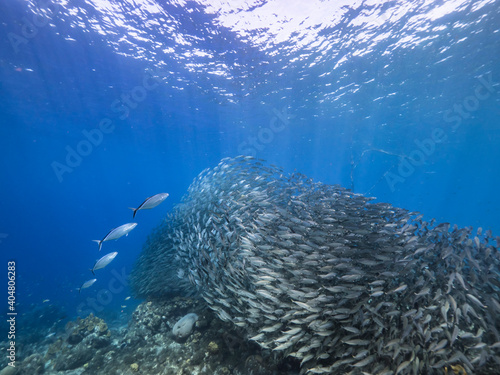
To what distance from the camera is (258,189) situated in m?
8.89

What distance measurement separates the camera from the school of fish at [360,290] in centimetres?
331

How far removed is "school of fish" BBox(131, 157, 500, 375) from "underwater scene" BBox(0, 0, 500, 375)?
0.04 meters

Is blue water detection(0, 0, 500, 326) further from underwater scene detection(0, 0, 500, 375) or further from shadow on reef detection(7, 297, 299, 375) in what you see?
shadow on reef detection(7, 297, 299, 375)

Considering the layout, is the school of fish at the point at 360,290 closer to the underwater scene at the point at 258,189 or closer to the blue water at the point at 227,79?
the underwater scene at the point at 258,189

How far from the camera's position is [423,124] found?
37500 mm

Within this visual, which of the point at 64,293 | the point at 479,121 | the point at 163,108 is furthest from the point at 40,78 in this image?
the point at 479,121

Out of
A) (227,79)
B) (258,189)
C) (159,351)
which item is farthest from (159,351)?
(227,79)

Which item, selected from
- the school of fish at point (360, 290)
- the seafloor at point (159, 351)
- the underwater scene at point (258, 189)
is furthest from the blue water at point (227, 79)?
the school of fish at point (360, 290)

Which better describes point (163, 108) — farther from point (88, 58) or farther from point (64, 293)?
point (64, 293)

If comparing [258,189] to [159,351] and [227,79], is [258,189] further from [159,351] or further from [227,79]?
[227,79]

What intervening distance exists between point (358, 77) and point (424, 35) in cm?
629

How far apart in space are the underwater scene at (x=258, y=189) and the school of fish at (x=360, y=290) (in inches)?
1.7

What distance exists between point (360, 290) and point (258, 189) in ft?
18.0

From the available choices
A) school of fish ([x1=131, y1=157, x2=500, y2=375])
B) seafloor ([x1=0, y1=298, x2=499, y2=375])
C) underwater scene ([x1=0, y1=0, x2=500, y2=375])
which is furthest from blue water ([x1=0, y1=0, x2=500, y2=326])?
school of fish ([x1=131, y1=157, x2=500, y2=375])
